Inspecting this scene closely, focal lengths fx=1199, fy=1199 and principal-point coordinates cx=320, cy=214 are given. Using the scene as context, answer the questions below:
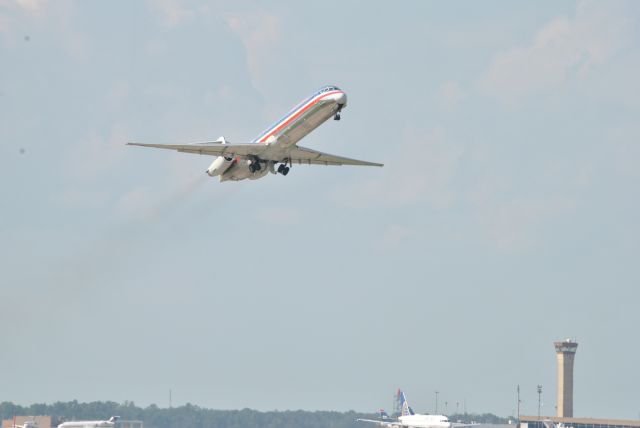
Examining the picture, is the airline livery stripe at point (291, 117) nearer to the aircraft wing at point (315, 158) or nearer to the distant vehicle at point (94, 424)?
the aircraft wing at point (315, 158)

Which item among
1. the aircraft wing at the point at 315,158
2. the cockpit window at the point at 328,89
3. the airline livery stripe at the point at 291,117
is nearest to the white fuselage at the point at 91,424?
the aircraft wing at the point at 315,158

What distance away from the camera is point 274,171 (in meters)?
108

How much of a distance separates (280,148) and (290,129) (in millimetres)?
3826

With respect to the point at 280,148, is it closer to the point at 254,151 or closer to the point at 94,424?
the point at 254,151

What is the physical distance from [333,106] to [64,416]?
9604 cm

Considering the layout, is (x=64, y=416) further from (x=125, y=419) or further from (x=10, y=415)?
(x=125, y=419)

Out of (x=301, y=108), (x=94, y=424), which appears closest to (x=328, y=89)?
(x=301, y=108)

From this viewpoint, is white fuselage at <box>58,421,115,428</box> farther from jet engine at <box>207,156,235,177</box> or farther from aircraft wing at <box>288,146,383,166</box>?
aircraft wing at <box>288,146,383,166</box>

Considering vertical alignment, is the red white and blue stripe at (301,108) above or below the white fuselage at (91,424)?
above

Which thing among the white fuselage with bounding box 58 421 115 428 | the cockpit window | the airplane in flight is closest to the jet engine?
the airplane in flight

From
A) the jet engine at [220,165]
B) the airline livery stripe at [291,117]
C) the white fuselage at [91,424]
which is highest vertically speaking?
the airline livery stripe at [291,117]

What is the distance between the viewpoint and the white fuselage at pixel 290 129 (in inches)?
3799

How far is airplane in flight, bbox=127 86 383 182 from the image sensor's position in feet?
318

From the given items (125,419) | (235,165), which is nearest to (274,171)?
(235,165)
